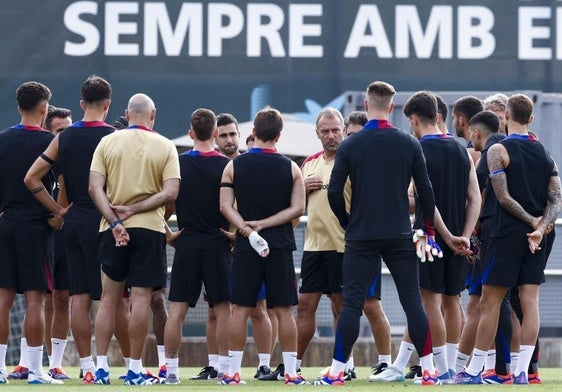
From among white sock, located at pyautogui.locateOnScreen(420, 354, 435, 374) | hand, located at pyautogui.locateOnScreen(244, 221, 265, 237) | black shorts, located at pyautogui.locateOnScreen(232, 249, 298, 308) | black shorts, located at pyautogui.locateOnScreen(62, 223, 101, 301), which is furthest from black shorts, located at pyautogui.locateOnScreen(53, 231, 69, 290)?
white sock, located at pyautogui.locateOnScreen(420, 354, 435, 374)

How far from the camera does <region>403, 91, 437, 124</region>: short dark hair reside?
11.0 meters

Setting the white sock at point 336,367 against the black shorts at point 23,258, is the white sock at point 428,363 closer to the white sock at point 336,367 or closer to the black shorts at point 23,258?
the white sock at point 336,367

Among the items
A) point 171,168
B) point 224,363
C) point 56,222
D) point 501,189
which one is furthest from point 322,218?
point 56,222

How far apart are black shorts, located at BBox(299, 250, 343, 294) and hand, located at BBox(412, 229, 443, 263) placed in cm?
138

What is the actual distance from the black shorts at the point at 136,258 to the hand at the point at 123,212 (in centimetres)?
9

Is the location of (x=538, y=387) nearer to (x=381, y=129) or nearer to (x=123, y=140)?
(x=381, y=129)

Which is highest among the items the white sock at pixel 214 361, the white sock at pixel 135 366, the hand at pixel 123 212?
the hand at pixel 123 212

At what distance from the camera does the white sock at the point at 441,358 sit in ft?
35.9

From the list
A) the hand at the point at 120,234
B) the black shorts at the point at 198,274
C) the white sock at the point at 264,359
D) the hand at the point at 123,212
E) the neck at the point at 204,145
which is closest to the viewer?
the hand at the point at 120,234

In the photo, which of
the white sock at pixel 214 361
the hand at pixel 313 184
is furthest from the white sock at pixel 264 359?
the hand at pixel 313 184

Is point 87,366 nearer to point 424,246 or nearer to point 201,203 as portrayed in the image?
point 201,203

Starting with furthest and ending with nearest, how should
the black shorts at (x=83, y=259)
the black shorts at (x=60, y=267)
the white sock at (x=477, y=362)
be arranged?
the black shorts at (x=60, y=267) → the black shorts at (x=83, y=259) → the white sock at (x=477, y=362)

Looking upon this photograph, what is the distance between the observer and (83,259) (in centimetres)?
1114

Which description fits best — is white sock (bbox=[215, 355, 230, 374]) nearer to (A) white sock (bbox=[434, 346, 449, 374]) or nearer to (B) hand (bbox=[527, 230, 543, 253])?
(A) white sock (bbox=[434, 346, 449, 374])
